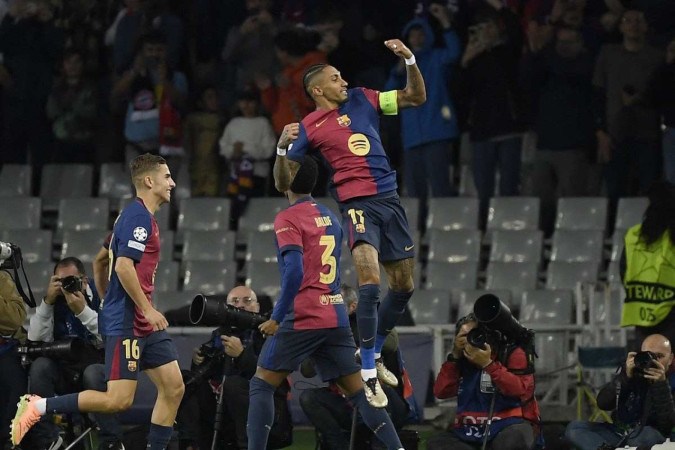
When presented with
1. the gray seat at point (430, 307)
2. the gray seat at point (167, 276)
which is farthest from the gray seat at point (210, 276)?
the gray seat at point (430, 307)

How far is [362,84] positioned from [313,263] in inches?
262

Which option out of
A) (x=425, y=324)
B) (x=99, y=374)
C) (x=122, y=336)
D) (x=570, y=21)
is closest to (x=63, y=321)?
(x=99, y=374)

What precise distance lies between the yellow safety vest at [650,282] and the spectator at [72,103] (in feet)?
23.0

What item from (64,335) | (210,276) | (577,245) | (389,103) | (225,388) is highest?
(389,103)

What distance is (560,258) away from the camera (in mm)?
16609

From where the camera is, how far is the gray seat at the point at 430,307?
52.7ft

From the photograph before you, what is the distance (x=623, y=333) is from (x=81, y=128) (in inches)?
239

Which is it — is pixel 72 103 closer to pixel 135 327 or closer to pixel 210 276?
pixel 210 276

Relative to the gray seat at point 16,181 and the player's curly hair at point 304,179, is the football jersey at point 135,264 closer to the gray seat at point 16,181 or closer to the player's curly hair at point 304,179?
the player's curly hair at point 304,179

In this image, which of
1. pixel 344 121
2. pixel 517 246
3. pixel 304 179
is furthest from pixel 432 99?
pixel 304 179

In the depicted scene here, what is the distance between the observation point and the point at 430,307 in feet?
53.0

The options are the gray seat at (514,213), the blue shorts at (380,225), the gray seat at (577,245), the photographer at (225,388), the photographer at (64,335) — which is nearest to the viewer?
the blue shorts at (380,225)

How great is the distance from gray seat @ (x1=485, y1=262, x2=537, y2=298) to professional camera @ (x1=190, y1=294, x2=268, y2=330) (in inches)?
214

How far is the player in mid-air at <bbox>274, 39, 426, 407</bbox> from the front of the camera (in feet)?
36.4
